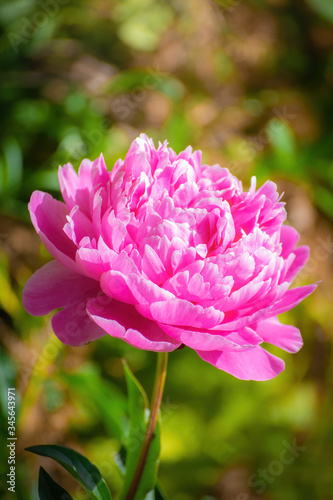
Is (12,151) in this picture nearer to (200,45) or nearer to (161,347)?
(200,45)

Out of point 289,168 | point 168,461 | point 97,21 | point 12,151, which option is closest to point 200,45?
point 97,21

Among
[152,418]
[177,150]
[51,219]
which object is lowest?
[177,150]

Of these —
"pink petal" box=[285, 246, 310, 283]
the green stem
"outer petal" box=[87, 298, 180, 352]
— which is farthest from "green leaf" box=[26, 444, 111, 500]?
"pink petal" box=[285, 246, 310, 283]

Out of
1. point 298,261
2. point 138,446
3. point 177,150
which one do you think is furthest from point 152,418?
point 177,150

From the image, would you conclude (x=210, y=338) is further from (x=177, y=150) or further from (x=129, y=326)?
(x=177, y=150)

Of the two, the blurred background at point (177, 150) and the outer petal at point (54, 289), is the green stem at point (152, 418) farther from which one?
the blurred background at point (177, 150)
